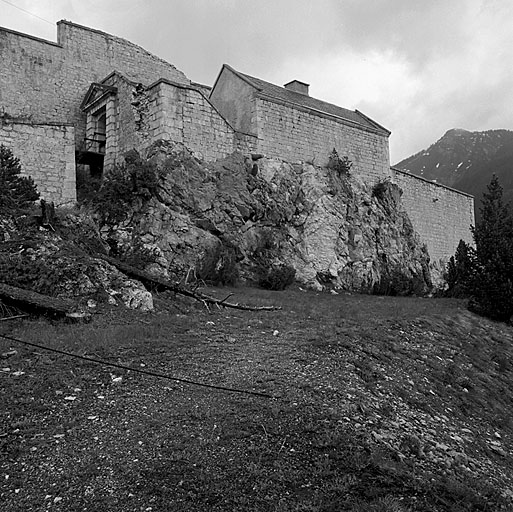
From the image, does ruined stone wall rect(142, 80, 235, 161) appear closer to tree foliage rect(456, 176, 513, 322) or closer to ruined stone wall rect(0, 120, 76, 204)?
ruined stone wall rect(0, 120, 76, 204)

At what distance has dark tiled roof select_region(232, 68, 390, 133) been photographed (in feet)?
73.6

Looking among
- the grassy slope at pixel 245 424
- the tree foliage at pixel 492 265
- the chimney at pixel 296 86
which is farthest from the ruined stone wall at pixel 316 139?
the grassy slope at pixel 245 424

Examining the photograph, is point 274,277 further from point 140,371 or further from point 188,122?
point 140,371

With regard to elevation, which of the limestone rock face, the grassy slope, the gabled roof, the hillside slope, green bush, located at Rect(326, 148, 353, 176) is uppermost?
the hillside slope

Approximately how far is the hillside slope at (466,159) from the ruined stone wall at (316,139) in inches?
1239

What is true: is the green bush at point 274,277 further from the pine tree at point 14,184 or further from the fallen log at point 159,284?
the pine tree at point 14,184

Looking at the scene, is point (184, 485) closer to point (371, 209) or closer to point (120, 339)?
point (120, 339)

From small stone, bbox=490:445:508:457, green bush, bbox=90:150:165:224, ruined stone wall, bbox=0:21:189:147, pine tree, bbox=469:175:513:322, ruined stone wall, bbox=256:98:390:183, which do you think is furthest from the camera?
ruined stone wall, bbox=256:98:390:183

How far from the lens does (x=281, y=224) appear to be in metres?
20.1

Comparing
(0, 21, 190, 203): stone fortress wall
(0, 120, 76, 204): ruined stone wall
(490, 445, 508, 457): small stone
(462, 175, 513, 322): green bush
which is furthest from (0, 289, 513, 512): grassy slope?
(0, 21, 190, 203): stone fortress wall

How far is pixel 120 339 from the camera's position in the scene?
7730 mm

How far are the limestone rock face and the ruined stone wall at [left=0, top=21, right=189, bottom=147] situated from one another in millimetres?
5514

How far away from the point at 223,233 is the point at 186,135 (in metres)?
3.71

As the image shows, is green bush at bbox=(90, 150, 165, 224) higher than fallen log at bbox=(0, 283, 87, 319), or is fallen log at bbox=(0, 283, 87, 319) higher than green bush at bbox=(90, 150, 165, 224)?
green bush at bbox=(90, 150, 165, 224)
